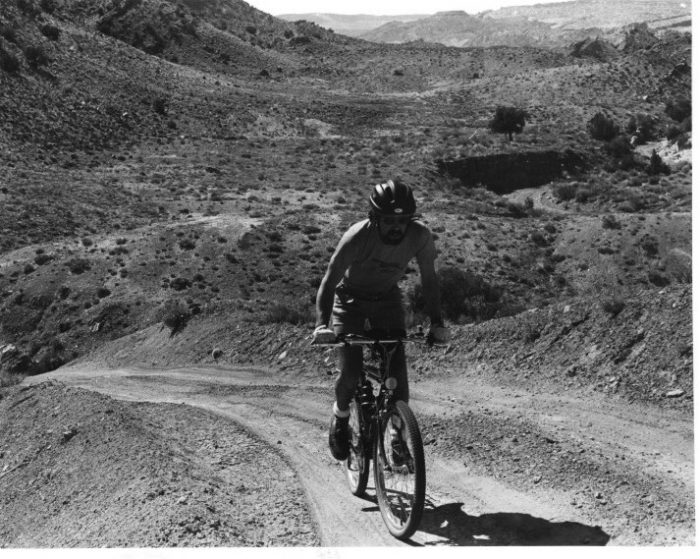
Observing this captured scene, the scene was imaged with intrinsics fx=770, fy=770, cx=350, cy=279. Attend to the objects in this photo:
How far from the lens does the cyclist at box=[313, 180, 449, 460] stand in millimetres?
7109

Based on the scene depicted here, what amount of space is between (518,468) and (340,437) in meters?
2.26

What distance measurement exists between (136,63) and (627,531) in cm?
10178

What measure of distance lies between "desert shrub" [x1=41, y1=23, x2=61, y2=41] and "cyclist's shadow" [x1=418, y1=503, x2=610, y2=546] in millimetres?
97199

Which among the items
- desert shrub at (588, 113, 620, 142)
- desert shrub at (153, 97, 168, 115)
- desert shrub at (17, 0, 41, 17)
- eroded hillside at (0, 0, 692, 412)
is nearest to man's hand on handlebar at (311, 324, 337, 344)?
eroded hillside at (0, 0, 692, 412)

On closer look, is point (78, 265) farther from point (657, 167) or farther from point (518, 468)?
point (657, 167)

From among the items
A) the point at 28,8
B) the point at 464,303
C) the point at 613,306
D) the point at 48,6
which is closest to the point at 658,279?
the point at 464,303

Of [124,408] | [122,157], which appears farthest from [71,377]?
[122,157]

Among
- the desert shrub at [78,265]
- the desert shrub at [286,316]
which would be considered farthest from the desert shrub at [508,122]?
the desert shrub at [286,316]

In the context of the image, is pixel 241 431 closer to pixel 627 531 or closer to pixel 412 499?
pixel 412 499

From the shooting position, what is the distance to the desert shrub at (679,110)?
98125 millimetres

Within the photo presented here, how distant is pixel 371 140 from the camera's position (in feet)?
287

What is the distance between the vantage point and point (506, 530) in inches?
290

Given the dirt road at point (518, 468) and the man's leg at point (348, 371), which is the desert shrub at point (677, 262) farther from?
the man's leg at point (348, 371)
